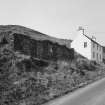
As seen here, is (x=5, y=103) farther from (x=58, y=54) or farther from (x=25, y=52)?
(x=58, y=54)

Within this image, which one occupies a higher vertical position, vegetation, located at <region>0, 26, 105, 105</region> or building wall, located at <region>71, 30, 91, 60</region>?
building wall, located at <region>71, 30, 91, 60</region>

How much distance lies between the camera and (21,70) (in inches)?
592

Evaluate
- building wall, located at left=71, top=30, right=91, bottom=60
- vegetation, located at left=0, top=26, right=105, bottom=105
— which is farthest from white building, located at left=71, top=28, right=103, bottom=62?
vegetation, located at left=0, top=26, right=105, bottom=105

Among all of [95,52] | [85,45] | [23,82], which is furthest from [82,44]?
[23,82]

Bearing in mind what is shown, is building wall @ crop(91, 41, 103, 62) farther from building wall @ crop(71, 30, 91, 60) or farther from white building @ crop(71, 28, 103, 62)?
building wall @ crop(71, 30, 91, 60)

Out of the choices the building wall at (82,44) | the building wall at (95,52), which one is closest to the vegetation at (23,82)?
the building wall at (82,44)

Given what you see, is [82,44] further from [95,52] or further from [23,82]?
[23,82]

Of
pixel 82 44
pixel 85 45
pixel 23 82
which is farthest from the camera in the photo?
pixel 82 44

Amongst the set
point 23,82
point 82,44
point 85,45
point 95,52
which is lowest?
point 23,82

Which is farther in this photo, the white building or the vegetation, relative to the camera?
the white building

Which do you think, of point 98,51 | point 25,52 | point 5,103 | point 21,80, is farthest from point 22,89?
point 98,51

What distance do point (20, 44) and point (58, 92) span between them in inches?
372

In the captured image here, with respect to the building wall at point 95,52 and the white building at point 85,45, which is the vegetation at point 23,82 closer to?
the white building at point 85,45

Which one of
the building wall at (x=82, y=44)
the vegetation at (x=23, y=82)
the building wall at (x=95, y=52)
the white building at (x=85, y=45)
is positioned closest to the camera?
the vegetation at (x=23, y=82)
